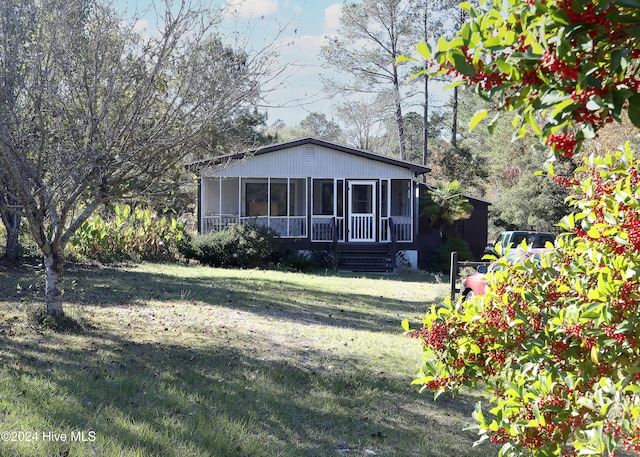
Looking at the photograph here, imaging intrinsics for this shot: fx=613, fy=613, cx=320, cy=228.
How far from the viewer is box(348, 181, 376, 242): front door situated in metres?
24.5

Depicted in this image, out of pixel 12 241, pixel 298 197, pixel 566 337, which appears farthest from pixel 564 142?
pixel 298 197

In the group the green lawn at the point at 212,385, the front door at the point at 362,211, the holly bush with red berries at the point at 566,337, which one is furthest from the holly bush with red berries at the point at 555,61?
the front door at the point at 362,211

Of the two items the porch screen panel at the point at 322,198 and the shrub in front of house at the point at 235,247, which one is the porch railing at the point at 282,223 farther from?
the shrub in front of house at the point at 235,247

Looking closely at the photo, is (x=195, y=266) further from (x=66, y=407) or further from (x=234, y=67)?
(x=66, y=407)

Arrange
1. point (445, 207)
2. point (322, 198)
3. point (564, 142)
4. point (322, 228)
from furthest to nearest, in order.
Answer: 1. point (322, 198)
2. point (445, 207)
3. point (322, 228)
4. point (564, 142)

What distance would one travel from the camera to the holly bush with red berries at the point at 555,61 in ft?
5.29

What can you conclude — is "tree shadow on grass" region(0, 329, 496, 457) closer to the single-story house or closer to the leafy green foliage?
the leafy green foliage

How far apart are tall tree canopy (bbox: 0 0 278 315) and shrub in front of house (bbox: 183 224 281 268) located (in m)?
12.2

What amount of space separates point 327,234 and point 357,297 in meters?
9.50

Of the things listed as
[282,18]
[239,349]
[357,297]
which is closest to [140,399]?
[239,349]

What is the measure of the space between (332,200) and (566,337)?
23028 millimetres

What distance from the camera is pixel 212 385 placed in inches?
237

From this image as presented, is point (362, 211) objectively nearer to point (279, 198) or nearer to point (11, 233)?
point (279, 198)

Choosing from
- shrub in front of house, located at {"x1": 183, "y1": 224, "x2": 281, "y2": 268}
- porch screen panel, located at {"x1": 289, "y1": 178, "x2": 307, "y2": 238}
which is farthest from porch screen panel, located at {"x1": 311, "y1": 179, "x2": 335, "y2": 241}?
shrub in front of house, located at {"x1": 183, "y1": 224, "x2": 281, "y2": 268}
